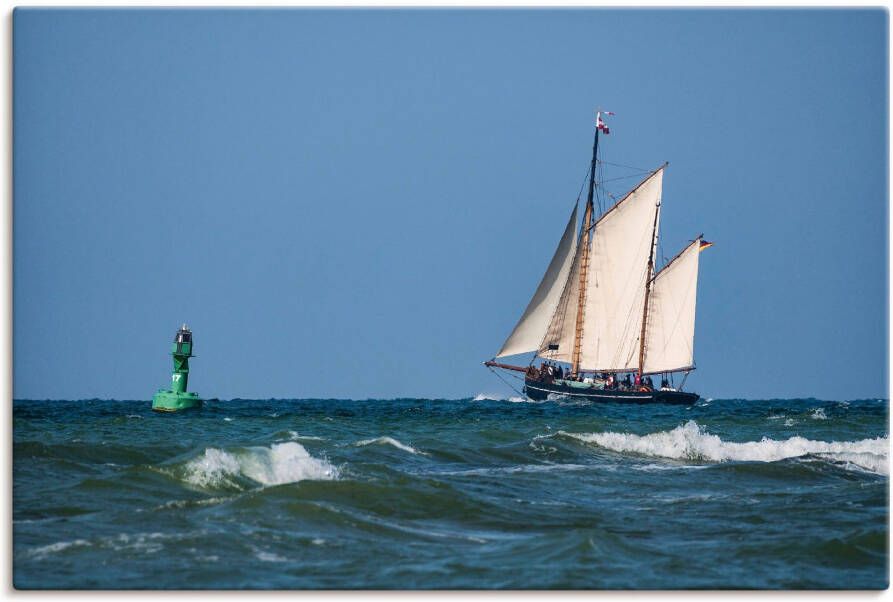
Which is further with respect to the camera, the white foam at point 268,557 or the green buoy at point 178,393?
the green buoy at point 178,393

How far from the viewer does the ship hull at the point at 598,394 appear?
65.2 metres

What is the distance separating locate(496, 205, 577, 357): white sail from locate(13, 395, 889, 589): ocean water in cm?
3816

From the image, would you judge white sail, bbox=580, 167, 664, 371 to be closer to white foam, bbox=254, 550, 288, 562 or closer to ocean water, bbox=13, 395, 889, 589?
ocean water, bbox=13, 395, 889, 589

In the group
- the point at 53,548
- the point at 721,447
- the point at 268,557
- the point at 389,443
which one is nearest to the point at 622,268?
the point at 721,447

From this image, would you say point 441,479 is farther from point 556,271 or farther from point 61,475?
point 556,271

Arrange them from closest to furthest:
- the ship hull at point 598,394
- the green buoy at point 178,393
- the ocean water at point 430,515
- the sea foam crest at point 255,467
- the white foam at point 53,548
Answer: the ocean water at point 430,515 → the white foam at point 53,548 → the sea foam crest at point 255,467 → the green buoy at point 178,393 → the ship hull at point 598,394

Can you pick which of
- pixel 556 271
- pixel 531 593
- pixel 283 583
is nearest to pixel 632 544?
pixel 531 593

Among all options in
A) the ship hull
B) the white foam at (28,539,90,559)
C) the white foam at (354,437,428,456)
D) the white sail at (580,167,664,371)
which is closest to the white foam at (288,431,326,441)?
the white foam at (354,437,428,456)

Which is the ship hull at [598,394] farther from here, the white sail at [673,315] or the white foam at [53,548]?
the white foam at [53,548]

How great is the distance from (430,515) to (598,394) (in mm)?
51996

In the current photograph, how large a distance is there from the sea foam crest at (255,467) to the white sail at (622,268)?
4710 cm

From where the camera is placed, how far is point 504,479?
58.7 feet

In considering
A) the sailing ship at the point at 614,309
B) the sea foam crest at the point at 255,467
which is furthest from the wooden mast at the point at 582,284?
the sea foam crest at the point at 255,467

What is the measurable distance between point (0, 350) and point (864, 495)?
449 inches
